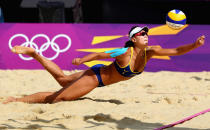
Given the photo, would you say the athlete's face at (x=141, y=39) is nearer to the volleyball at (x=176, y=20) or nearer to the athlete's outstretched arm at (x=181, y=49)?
the athlete's outstretched arm at (x=181, y=49)

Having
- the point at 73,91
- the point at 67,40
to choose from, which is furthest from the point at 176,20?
the point at 67,40

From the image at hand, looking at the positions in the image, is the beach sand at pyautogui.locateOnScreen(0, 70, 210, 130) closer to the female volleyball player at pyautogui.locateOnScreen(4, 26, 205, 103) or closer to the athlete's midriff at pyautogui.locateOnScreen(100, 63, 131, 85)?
the female volleyball player at pyautogui.locateOnScreen(4, 26, 205, 103)

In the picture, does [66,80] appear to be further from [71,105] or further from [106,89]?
[106,89]

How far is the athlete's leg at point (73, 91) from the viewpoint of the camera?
6.23 m

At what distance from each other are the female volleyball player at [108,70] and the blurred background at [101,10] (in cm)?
609

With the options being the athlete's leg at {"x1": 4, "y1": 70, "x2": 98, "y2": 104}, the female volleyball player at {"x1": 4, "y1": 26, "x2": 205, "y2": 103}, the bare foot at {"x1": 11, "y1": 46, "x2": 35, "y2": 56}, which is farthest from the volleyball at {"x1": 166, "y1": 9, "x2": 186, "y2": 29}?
the bare foot at {"x1": 11, "y1": 46, "x2": 35, "y2": 56}

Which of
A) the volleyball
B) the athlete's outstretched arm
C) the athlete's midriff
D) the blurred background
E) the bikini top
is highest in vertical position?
the volleyball

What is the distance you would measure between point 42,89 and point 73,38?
2.19 m

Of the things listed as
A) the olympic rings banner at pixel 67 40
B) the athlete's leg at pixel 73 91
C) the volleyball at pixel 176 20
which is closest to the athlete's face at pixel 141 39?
the volleyball at pixel 176 20

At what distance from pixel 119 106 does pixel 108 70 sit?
23.5 inches

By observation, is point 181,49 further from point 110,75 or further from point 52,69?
point 52,69

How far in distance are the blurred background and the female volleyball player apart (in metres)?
Answer: 6.09

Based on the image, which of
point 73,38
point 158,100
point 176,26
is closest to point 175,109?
point 158,100

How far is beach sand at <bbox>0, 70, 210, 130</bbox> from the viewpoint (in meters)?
4.99
